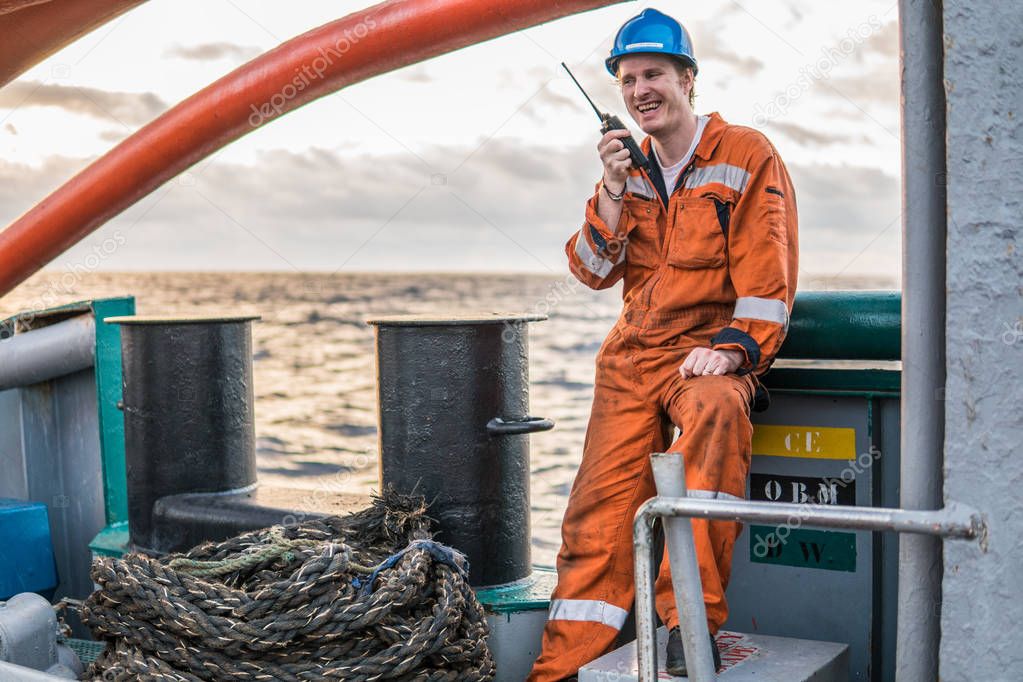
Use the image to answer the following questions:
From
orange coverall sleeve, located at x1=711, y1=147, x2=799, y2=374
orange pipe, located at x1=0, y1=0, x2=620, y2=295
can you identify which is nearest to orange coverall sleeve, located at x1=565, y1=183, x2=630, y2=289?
orange coverall sleeve, located at x1=711, y1=147, x2=799, y2=374

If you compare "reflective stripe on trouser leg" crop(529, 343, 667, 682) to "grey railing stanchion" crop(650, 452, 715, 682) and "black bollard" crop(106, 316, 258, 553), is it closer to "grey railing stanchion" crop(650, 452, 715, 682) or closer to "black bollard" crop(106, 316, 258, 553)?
"grey railing stanchion" crop(650, 452, 715, 682)

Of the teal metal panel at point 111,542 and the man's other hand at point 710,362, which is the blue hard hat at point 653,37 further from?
the teal metal panel at point 111,542

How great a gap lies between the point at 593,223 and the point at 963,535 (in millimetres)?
1633

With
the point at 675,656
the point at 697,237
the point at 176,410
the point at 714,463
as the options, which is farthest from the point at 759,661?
the point at 176,410

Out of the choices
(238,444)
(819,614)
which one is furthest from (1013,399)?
(238,444)

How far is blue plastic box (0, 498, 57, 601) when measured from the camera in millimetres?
4047

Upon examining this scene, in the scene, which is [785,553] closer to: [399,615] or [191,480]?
[399,615]

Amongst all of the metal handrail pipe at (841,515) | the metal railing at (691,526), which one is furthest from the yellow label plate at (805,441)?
the metal handrail pipe at (841,515)

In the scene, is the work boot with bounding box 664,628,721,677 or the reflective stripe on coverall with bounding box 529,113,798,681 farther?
the reflective stripe on coverall with bounding box 529,113,798,681

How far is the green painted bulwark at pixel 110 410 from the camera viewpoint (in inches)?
172

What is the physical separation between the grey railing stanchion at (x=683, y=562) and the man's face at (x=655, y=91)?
143 centimetres

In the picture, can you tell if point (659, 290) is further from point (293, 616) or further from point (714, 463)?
point (293, 616)

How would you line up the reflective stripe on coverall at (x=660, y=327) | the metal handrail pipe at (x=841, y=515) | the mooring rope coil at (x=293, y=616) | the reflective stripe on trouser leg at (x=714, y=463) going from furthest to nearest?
the reflective stripe on coverall at (x=660, y=327)
the mooring rope coil at (x=293, y=616)
the reflective stripe on trouser leg at (x=714, y=463)
the metal handrail pipe at (x=841, y=515)

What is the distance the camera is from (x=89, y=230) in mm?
4711
